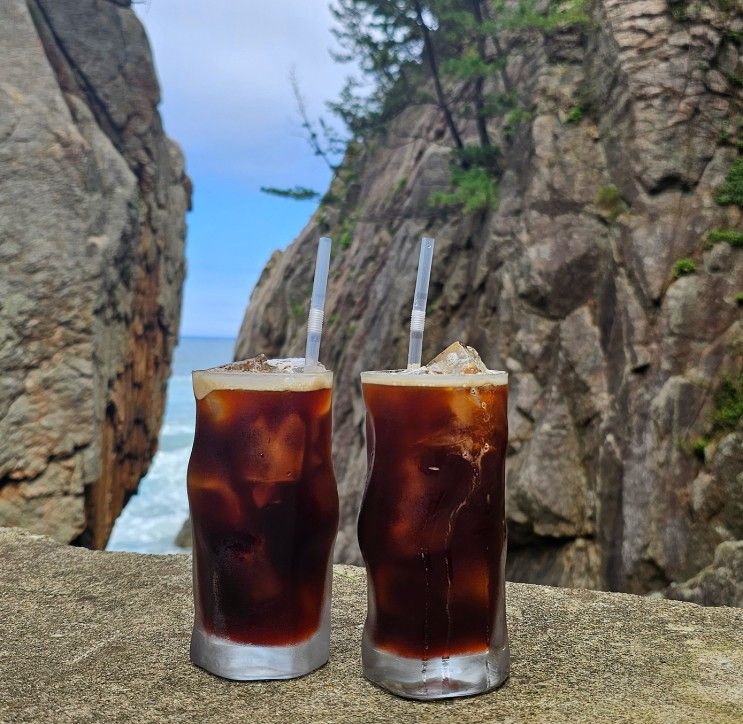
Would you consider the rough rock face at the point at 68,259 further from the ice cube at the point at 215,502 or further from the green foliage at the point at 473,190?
the ice cube at the point at 215,502

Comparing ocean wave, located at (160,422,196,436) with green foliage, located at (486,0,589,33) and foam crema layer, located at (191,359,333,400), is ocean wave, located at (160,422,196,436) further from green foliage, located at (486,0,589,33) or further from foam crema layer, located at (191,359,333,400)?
foam crema layer, located at (191,359,333,400)

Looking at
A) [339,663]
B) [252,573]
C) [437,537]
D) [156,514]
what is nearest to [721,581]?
[339,663]

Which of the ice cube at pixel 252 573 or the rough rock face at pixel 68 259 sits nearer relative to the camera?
the ice cube at pixel 252 573

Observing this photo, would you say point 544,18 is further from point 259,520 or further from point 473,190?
point 259,520

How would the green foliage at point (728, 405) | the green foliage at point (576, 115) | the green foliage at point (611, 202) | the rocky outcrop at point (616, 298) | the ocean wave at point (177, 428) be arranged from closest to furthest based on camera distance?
the green foliage at point (728, 405) < the rocky outcrop at point (616, 298) < the green foliage at point (611, 202) < the green foliage at point (576, 115) < the ocean wave at point (177, 428)

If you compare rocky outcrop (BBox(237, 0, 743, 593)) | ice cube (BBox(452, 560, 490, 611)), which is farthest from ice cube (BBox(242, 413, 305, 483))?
rocky outcrop (BBox(237, 0, 743, 593))

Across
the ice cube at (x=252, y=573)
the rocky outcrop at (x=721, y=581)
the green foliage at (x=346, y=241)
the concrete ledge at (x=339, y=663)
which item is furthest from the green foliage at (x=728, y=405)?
the green foliage at (x=346, y=241)

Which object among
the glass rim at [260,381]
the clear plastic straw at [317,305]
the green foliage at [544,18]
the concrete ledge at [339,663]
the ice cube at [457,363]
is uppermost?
the green foliage at [544,18]

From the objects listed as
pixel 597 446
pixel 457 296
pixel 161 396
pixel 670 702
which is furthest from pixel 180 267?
pixel 670 702
